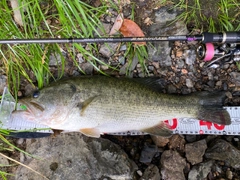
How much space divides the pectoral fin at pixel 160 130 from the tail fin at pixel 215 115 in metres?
0.42

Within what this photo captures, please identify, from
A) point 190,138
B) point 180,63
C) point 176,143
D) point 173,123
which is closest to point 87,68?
point 180,63

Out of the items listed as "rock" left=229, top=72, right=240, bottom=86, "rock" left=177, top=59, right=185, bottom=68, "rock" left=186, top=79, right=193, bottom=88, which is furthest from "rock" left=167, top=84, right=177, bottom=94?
"rock" left=229, top=72, right=240, bottom=86

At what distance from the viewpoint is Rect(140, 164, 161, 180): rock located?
11.2 ft

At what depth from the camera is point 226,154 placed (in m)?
3.46

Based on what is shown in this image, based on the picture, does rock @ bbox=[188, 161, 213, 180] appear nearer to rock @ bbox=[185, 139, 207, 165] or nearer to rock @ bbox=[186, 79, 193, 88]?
rock @ bbox=[185, 139, 207, 165]

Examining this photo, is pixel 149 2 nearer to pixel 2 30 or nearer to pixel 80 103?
pixel 80 103

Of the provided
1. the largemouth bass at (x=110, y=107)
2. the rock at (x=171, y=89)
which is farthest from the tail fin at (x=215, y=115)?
the rock at (x=171, y=89)

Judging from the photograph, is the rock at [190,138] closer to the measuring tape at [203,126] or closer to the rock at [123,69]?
the measuring tape at [203,126]

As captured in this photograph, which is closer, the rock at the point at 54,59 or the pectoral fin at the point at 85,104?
the pectoral fin at the point at 85,104

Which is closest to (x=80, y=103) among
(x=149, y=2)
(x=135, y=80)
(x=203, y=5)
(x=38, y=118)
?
(x=38, y=118)

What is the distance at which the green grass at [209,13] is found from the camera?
355 centimetres

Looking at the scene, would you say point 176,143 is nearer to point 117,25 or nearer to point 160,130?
point 160,130

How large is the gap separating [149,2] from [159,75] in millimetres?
989

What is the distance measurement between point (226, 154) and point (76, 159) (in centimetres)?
190
